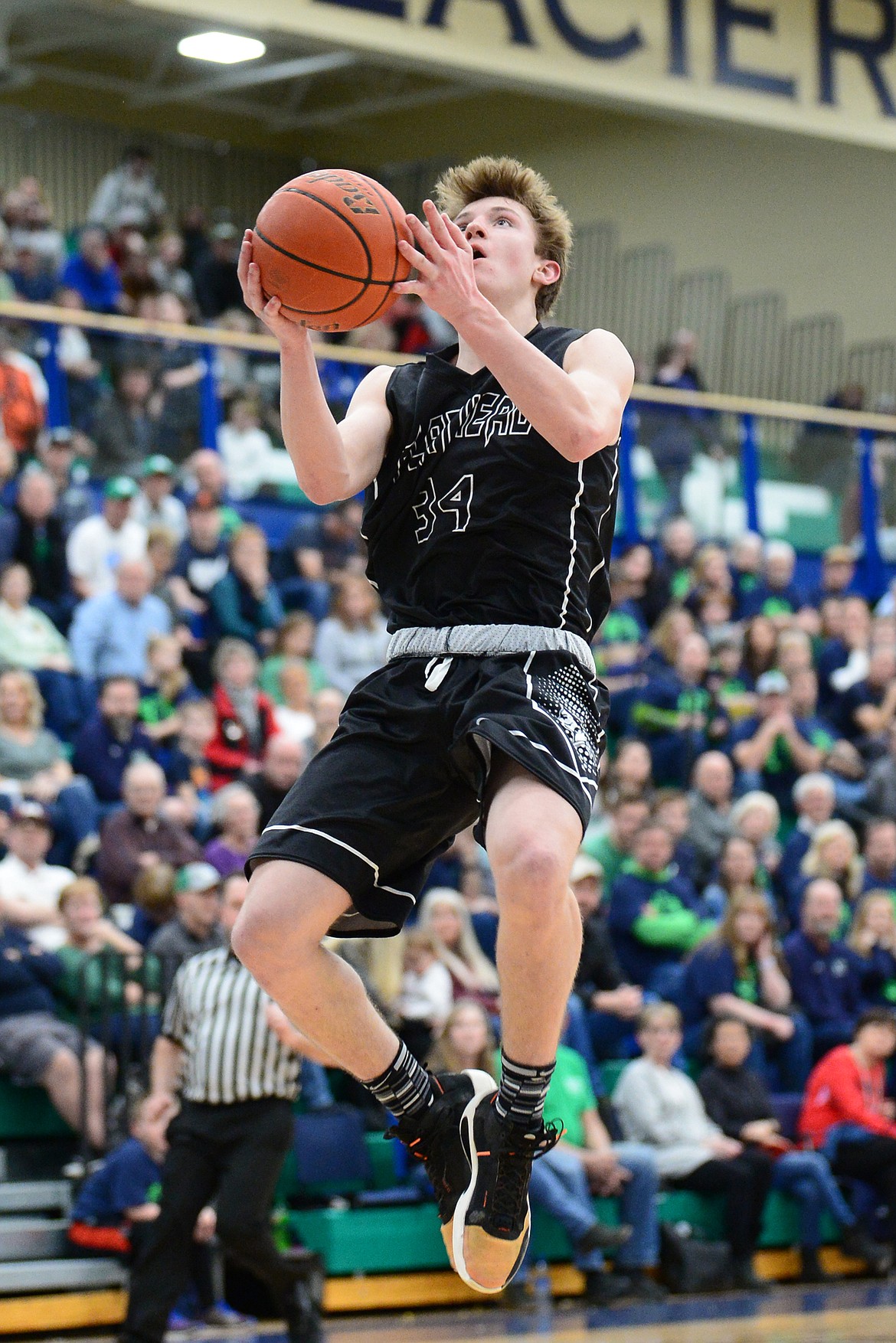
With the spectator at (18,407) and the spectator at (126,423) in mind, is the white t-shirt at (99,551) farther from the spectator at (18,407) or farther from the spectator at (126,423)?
the spectator at (126,423)

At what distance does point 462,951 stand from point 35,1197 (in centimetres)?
262

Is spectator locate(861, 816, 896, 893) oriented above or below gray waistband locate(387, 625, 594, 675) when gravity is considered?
below

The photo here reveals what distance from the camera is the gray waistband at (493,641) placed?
471cm

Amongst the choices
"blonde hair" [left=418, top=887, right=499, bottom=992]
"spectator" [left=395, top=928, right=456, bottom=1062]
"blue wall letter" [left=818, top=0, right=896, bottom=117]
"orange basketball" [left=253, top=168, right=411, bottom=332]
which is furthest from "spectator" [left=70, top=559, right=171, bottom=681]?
"orange basketball" [left=253, top=168, right=411, bottom=332]

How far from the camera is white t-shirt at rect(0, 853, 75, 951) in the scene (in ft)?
32.0

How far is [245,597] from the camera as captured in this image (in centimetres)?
1307

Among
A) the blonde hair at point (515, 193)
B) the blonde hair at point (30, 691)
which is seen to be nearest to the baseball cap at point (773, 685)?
the blonde hair at point (30, 691)

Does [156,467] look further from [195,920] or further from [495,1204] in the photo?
[495,1204]

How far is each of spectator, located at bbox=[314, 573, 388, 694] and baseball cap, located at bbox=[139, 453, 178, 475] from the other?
144cm

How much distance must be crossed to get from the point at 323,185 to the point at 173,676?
754cm

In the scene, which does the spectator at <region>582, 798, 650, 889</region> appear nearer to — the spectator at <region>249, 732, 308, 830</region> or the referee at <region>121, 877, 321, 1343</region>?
the spectator at <region>249, 732, 308, 830</region>

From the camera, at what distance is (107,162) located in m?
23.7

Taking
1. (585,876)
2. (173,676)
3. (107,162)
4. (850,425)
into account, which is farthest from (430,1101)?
(107,162)

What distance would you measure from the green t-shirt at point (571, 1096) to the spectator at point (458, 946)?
0.51m
